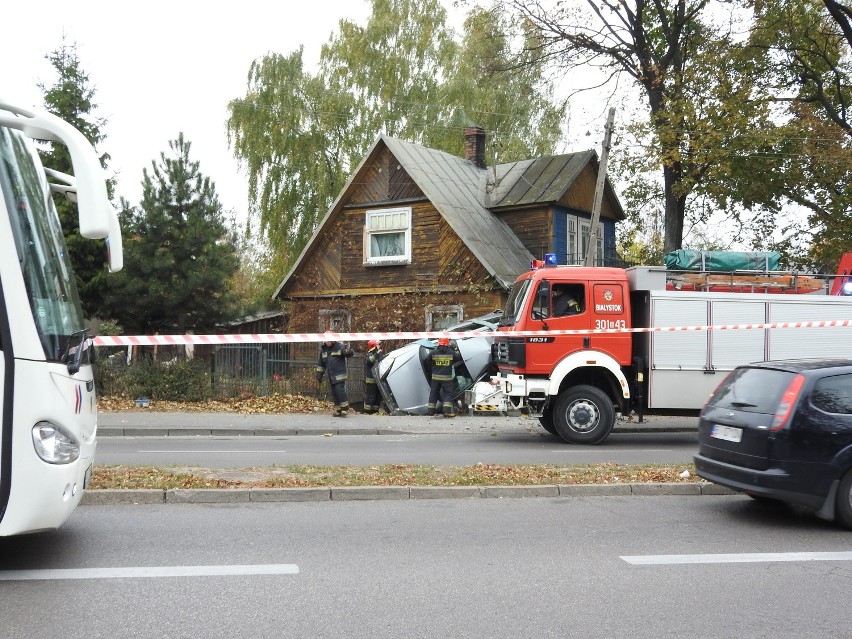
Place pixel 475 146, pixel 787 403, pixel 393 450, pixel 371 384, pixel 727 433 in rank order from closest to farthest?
1. pixel 787 403
2. pixel 727 433
3. pixel 393 450
4. pixel 371 384
5. pixel 475 146

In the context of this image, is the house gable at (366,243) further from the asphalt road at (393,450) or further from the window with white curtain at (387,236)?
the asphalt road at (393,450)

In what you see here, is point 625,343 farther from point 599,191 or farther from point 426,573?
point 599,191

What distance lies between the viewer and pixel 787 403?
762 cm

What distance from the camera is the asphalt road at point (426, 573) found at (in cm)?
494

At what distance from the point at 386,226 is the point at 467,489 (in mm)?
19732

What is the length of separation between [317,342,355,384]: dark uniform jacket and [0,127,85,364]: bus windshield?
42.3ft

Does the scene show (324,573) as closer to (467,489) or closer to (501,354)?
(467,489)

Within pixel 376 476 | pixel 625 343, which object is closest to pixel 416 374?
pixel 625 343

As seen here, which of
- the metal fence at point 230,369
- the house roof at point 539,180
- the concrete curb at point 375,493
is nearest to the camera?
the concrete curb at point 375,493

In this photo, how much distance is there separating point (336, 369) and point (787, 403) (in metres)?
12.4

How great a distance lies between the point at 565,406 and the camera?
14.3 meters

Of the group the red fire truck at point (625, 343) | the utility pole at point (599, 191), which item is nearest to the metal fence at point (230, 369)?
the utility pole at point (599, 191)

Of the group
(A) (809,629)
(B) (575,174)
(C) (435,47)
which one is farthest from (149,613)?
(C) (435,47)

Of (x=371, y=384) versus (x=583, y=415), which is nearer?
(x=583, y=415)
